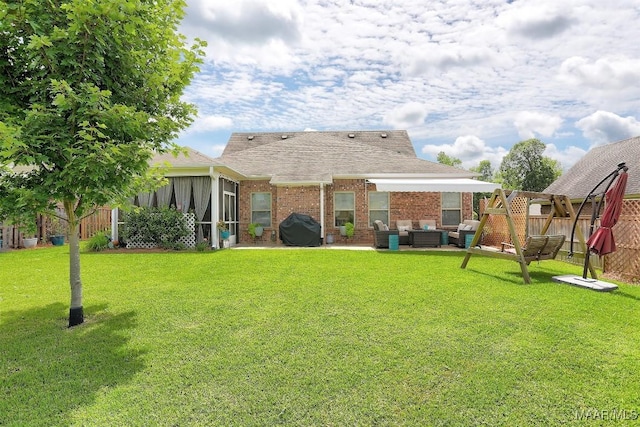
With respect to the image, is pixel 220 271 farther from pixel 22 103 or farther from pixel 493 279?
pixel 493 279

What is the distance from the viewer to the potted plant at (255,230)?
18656 mm

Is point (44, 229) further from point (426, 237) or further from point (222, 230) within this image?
point (426, 237)

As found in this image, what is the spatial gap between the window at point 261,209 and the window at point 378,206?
18.5 ft

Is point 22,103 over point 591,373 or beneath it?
over

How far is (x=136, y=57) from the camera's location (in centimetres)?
528

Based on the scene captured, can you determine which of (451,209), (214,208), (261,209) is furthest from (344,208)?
(214,208)

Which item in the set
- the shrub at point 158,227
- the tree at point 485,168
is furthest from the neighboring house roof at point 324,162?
the tree at point 485,168

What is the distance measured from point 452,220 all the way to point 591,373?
1628 centimetres

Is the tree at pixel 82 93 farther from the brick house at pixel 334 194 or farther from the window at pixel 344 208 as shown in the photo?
the window at pixel 344 208

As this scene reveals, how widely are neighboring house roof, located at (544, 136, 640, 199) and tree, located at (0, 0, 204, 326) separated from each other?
2213cm

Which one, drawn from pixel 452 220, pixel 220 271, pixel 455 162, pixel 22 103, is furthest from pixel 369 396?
pixel 455 162

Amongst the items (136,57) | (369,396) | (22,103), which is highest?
(136,57)

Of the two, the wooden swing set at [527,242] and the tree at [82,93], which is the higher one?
the tree at [82,93]

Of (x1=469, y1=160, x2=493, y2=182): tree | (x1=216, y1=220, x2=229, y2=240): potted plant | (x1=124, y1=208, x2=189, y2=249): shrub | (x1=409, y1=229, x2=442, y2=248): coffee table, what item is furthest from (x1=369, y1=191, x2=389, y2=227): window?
(x1=469, y1=160, x2=493, y2=182): tree
